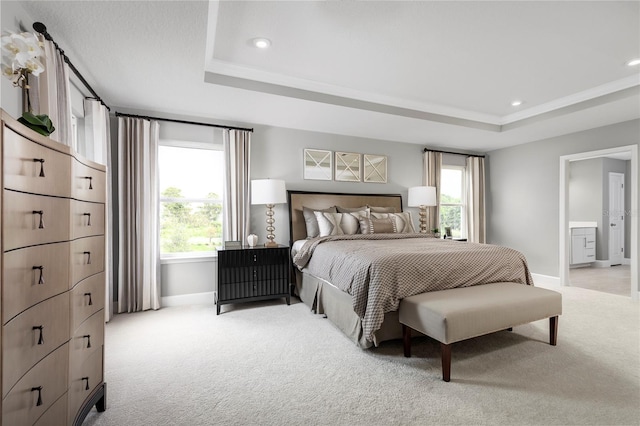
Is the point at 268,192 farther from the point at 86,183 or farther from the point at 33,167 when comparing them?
the point at 33,167

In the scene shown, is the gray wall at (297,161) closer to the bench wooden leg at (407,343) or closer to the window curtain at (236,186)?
the window curtain at (236,186)

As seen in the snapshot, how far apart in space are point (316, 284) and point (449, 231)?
292cm

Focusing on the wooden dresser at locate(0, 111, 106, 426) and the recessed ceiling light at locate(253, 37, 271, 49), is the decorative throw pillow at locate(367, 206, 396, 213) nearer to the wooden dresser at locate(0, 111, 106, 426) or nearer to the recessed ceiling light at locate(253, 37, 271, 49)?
the recessed ceiling light at locate(253, 37, 271, 49)

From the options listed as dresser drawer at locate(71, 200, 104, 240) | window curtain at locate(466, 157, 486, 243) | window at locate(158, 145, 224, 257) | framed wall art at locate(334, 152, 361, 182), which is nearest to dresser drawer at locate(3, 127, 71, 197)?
dresser drawer at locate(71, 200, 104, 240)

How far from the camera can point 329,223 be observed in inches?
156

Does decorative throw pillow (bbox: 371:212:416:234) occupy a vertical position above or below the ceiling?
below

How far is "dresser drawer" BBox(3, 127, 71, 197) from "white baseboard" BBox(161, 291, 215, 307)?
276 cm

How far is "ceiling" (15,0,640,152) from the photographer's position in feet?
7.08

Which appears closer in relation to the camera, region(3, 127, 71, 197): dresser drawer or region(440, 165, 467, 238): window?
region(3, 127, 71, 197): dresser drawer

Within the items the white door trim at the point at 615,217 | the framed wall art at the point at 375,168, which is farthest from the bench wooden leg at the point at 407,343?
the white door trim at the point at 615,217

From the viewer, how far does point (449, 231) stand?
17.4 ft

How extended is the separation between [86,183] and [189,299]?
2.65 meters

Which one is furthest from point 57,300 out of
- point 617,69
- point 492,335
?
point 617,69

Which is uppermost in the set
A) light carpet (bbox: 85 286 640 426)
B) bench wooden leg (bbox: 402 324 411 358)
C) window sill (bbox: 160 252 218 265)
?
window sill (bbox: 160 252 218 265)
